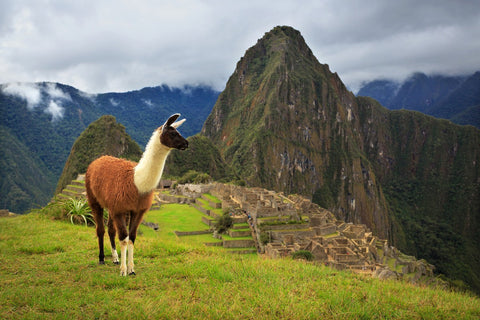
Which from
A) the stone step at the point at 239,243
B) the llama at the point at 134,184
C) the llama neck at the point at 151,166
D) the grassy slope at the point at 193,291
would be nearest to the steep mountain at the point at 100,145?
the stone step at the point at 239,243

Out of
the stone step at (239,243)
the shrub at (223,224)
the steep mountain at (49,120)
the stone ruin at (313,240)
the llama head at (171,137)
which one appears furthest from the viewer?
the steep mountain at (49,120)

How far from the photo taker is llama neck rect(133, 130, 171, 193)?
4.46 meters

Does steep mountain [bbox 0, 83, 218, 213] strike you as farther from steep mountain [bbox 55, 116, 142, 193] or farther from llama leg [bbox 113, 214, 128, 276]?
llama leg [bbox 113, 214, 128, 276]

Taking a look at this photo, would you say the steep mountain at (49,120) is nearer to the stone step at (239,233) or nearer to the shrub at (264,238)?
the stone step at (239,233)

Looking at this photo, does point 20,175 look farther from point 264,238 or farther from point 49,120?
point 264,238

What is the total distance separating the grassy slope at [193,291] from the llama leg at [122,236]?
0.12 m

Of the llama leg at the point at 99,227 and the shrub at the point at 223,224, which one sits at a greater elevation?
the llama leg at the point at 99,227

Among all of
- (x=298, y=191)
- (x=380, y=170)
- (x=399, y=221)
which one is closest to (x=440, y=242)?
→ (x=399, y=221)

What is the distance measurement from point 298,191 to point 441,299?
113154 mm

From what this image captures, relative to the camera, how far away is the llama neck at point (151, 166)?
4465 millimetres

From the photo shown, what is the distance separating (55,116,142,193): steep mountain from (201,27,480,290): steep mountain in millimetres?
36166

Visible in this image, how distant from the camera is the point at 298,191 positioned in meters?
116

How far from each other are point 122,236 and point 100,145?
74.5 metres

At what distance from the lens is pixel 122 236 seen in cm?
451
